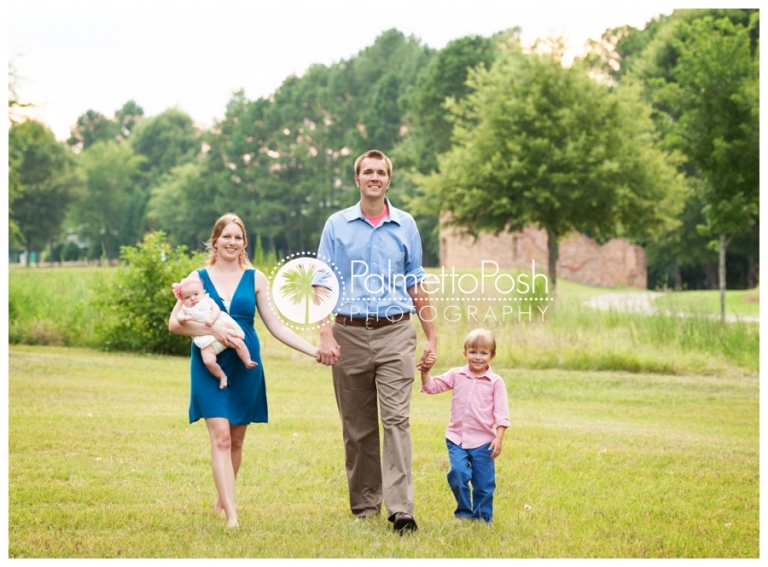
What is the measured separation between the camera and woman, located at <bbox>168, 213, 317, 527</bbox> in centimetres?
541

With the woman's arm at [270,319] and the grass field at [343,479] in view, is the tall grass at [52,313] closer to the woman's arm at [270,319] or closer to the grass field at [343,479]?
the grass field at [343,479]

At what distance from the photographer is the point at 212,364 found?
5.35m

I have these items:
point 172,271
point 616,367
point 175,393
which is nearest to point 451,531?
point 175,393

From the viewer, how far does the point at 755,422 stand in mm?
10102

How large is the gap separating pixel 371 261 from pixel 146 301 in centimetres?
1100

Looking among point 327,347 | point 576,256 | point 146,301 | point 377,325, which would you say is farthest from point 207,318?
point 576,256

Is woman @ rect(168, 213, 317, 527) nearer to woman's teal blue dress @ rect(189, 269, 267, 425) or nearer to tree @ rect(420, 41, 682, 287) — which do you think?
woman's teal blue dress @ rect(189, 269, 267, 425)

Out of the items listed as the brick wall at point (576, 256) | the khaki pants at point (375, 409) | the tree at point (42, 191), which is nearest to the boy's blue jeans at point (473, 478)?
the khaki pants at point (375, 409)

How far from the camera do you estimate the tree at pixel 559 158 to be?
83.5ft

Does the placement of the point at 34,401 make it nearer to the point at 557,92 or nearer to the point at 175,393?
the point at 175,393

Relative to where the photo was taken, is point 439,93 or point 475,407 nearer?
point 475,407

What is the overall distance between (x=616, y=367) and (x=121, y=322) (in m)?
8.01

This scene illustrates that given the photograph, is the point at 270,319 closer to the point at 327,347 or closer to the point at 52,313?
the point at 327,347

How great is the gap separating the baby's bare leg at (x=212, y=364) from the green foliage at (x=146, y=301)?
10.4m
